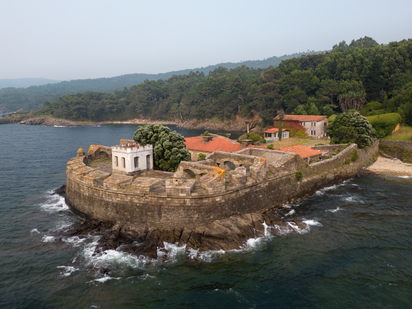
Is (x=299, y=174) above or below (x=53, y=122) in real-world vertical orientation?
below

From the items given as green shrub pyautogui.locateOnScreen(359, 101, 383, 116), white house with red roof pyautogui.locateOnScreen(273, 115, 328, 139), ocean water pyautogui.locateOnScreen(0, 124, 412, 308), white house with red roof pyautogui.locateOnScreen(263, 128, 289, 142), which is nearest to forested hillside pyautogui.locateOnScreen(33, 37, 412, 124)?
green shrub pyautogui.locateOnScreen(359, 101, 383, 116)

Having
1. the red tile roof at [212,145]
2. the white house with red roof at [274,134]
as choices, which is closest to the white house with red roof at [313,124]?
the white house with red roof at [274,134]

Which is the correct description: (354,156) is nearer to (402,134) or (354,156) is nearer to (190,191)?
(402,134)

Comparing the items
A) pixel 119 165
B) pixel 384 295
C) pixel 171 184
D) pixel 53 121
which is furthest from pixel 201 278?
pixel 53 121

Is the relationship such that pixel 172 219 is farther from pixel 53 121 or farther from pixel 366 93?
pixel 53 121

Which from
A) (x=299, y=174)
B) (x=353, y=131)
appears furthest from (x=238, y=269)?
(x=353, y=131)

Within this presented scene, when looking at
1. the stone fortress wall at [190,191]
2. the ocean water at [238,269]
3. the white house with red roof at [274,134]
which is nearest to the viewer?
the ocean water at [238,269]

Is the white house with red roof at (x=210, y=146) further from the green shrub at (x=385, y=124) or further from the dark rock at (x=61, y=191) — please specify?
the green shrub at (x=385, y=124)
